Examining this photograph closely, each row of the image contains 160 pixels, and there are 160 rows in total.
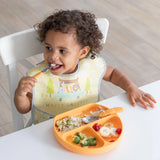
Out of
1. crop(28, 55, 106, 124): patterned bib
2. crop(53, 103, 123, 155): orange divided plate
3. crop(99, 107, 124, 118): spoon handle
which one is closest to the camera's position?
crop(53, 103, 123, 155): orange divided plate

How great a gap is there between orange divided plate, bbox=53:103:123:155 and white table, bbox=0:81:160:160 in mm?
19

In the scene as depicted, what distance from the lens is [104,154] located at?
0.87 meters

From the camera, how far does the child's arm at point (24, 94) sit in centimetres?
106

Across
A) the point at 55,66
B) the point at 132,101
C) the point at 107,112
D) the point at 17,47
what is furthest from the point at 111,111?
the point at 17,47

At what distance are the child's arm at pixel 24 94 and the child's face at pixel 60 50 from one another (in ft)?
0.37

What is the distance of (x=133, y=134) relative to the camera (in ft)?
3.06

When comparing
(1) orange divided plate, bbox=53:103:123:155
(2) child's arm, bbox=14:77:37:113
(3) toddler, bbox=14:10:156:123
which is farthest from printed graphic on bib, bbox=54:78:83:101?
(1) orange divided plate, bbox=53:103:123:155

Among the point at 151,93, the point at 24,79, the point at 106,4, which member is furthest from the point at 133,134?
the point at 106,4

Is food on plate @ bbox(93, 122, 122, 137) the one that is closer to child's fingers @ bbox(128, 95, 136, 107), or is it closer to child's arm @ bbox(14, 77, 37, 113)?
child's fingers @ bbox(128, 95, 136, 107)

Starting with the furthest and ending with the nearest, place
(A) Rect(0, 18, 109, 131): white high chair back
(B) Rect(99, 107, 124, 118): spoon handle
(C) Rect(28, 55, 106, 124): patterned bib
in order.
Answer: (C) Rect(28, 55, 106, 124): patterned bib < (A) Rect(0, 18, 109, 131): white high chair back < (B) Rect(99, 107, 124, 118): spoon handle

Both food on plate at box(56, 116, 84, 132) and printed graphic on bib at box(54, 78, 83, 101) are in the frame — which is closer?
food on plate at box(56, 116, 84, 132)

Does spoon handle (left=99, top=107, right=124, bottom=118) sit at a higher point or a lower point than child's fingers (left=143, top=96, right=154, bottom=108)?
higher

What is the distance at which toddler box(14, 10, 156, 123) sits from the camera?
1.11 metres

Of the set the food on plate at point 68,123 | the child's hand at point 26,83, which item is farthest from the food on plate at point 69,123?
the child's hand at point 26,83
